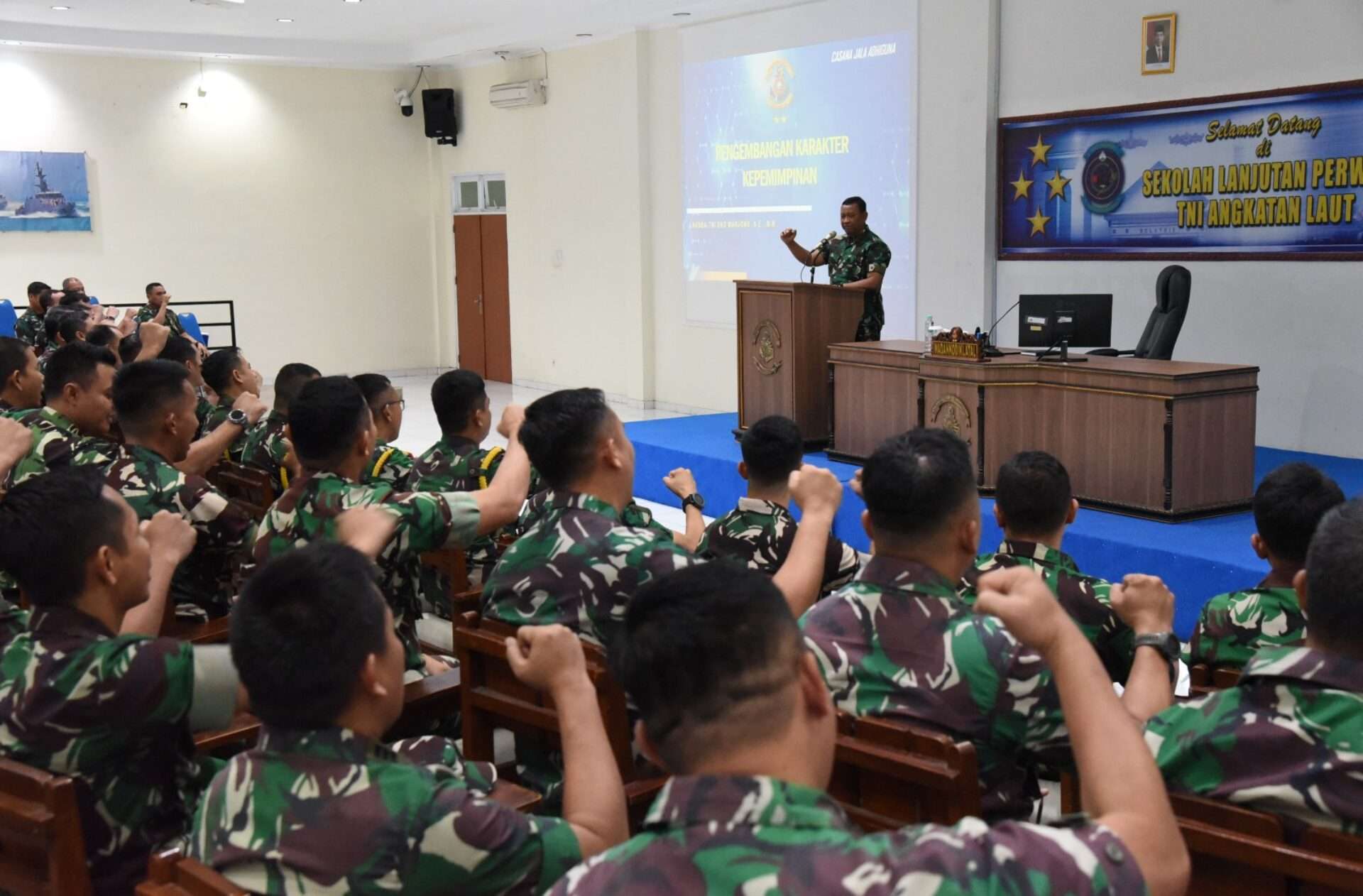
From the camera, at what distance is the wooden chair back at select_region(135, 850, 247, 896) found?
1.33 metres

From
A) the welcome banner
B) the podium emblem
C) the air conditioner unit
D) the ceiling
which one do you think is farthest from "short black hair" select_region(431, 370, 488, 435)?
the air conditioner unit

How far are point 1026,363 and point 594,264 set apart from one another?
652cm

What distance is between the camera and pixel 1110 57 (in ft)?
24.9

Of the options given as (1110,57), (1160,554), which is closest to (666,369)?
(1110,57)

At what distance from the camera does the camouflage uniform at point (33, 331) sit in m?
8.61

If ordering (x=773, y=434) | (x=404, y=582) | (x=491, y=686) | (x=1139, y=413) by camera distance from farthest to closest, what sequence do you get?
(x=1139, y=413)
(x=773, y=434)
(x=404, y=582)
(x=491, y=686)

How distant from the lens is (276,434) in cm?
443

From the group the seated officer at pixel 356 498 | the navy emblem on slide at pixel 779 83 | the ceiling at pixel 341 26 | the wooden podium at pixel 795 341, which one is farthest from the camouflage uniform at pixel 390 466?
the ceiling at pixel 341 26

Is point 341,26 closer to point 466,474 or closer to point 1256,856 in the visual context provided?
point 466,474

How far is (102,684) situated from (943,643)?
3.69 ft

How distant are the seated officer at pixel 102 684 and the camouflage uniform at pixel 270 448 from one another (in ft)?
7.68

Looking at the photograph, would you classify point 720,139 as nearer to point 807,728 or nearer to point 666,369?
point 666,369

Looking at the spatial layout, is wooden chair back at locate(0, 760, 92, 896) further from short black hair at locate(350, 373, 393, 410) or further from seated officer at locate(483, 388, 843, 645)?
short black hair at locate(350, 373, 393, 410)

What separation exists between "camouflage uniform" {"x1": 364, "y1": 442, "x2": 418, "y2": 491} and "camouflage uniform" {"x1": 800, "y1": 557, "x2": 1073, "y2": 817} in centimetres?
224
